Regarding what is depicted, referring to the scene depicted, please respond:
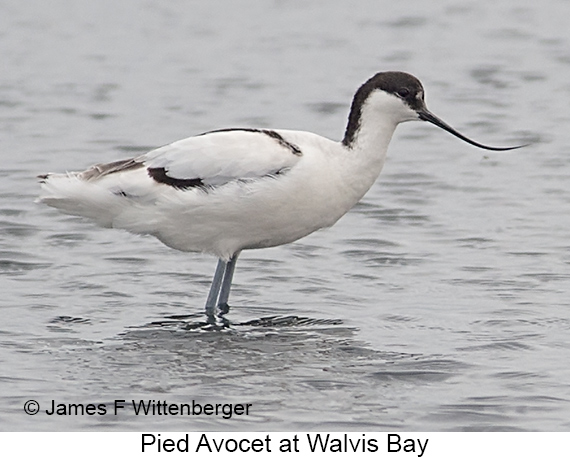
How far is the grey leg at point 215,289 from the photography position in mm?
9039

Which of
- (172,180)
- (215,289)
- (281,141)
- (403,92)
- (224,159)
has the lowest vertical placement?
(215,289)

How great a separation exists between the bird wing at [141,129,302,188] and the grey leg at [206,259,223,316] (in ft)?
2.16

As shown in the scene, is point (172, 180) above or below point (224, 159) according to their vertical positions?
below

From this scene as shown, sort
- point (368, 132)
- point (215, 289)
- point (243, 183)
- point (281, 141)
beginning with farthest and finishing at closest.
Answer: point (215, 289), point (368, 132), point (281, 141), point (243, 183)

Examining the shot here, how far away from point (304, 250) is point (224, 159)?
2097 mm

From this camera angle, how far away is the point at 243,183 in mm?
8562

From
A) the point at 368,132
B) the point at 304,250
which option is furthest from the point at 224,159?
the point at 304,250

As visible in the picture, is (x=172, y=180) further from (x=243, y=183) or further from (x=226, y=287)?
(x=226, y=287)

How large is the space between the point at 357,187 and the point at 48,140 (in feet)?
19.3

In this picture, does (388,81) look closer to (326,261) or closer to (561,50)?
(326,261)

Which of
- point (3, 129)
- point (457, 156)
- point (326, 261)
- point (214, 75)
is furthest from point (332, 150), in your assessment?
point (214, 75)

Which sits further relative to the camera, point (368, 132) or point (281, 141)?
point (368, 132)

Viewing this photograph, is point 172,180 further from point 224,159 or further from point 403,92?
point 403,92

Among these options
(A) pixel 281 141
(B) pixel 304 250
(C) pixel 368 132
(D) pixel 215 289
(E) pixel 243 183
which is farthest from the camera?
(B) pixel 304 250
